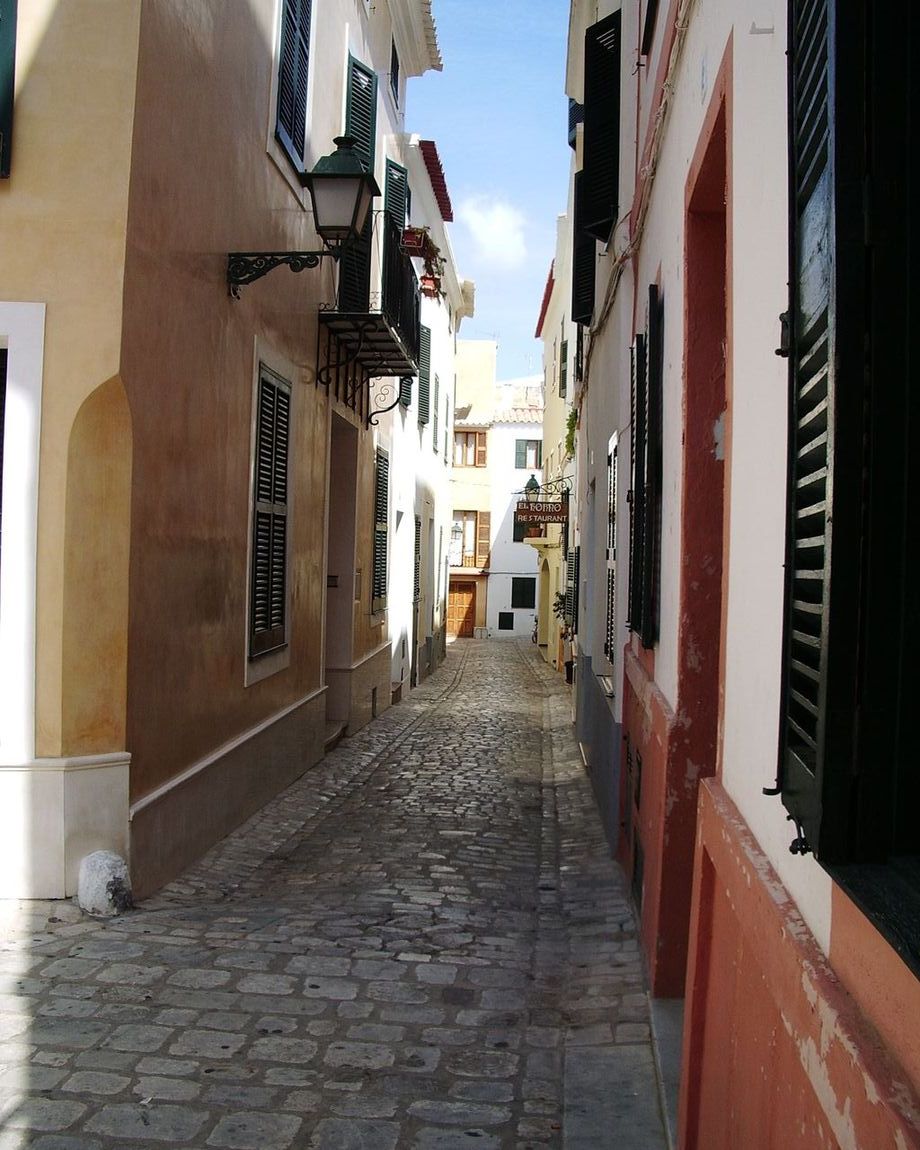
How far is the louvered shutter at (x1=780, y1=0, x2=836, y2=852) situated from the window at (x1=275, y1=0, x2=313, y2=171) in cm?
744

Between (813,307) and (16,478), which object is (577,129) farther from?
(813,307)

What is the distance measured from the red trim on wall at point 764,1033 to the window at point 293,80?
7.37m

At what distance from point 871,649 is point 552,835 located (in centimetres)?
686

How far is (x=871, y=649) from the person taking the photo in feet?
5.09

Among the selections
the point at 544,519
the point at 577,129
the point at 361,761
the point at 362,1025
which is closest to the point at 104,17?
the point at 362,1025

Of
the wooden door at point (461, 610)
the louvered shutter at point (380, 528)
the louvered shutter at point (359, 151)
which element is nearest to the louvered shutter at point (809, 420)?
the louvered shutter at point (359, 151)

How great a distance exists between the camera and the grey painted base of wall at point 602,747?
721cm

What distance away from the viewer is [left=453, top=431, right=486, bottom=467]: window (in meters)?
45.5

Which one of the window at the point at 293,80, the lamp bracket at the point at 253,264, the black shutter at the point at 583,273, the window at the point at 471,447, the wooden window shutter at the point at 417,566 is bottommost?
the wooden window shutter at the point at 417,566

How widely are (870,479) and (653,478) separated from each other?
3.79 meters

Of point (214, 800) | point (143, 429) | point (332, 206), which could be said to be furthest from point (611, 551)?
point (143, 429)

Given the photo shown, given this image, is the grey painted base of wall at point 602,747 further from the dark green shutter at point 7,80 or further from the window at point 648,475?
the dark green shutter at point 7,80

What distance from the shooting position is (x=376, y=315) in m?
10.4

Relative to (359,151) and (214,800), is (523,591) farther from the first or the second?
(214,800)
